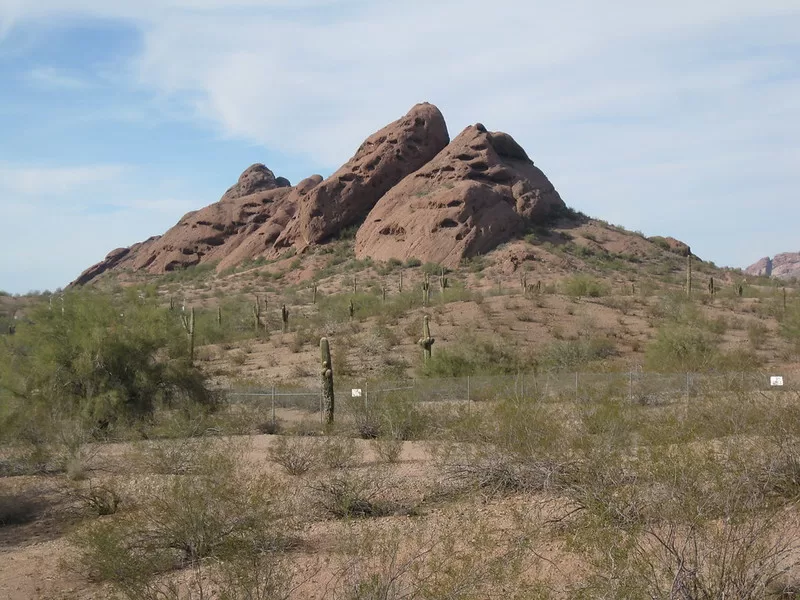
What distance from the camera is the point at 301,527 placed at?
33.6 ft

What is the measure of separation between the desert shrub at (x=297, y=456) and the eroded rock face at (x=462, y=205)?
45.5 m

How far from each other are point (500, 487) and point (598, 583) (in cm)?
465

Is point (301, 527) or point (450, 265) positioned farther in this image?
point (450, 265)

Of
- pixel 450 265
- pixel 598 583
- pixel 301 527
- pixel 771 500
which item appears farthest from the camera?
pixel 450 265

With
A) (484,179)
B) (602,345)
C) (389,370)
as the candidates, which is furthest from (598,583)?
(484,179)

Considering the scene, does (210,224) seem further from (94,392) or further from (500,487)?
(500,487)

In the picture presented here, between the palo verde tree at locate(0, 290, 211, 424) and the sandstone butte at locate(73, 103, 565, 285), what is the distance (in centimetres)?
3903

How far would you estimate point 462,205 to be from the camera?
61.6m

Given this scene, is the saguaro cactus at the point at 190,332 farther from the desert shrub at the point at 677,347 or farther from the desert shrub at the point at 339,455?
the desert shrub at the point at 677,347

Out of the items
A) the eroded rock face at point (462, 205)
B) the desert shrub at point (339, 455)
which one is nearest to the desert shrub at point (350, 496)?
the desert shrub at point (339, 455)

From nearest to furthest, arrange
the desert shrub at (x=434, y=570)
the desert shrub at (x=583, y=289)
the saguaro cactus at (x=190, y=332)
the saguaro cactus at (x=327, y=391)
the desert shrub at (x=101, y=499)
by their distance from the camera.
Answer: the desert shrub at (x=434, y=570)
the desert shrub at (x=101, y=499)
the saguaro cactus at (x=327, y=391)
the saguaro cactus at (x=190, y=332)
the desert shrub at (x=583, y=289)

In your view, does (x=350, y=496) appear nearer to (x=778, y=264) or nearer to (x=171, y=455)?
Answer: (x=171, y=455)

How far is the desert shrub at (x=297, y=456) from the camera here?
1381 cm

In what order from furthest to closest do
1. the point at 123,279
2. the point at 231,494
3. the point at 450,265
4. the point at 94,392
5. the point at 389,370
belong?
the point at 123,279 → the point at 450,265 → the point at 389,370 → the point at 94,392 → the point at 231,494
